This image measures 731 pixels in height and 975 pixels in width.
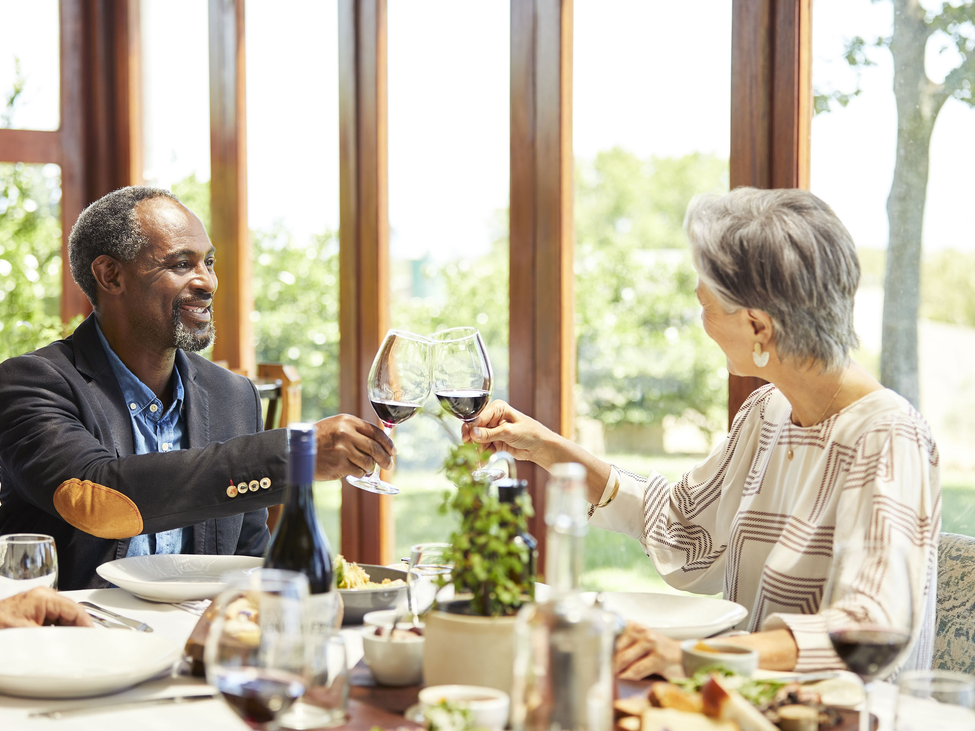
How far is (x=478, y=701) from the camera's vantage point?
0.96 meters

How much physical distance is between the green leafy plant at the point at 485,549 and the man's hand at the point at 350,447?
0.57m

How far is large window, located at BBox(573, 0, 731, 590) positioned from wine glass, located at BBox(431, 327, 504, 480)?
1.20 meters

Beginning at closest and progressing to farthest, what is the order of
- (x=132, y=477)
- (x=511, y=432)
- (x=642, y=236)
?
(x=132, y=477), (x=511, y=432), (x=642, y=236)

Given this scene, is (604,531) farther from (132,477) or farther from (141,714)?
(141,714)

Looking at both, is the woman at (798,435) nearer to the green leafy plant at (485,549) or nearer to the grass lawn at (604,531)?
the green leafy plant at (485,549)

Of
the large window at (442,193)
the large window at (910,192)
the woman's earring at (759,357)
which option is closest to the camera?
the woman's earring at (759,357)

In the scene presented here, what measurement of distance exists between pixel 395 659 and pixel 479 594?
0.57 ft

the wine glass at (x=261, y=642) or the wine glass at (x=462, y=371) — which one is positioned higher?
the wine glass at (x=462, y=371)

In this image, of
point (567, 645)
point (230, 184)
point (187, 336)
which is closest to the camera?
point (567, 645)

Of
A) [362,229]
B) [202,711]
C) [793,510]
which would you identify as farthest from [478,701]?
[362,229]

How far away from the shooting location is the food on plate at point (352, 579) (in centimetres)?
147

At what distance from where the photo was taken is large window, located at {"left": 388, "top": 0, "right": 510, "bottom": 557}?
3137mm

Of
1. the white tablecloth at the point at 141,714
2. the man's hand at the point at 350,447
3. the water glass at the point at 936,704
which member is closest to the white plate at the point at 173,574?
the man's hand at the point at 350,447

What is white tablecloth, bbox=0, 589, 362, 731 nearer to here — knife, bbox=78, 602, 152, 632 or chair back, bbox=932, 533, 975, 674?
knife, bbox=78, 602, 152, 632
